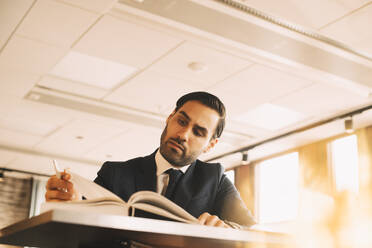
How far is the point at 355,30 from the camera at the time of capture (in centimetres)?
358

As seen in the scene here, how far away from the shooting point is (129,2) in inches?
134

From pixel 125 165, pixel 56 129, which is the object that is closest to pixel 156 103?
pixel 56 129

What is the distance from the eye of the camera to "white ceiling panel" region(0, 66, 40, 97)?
15.5ft

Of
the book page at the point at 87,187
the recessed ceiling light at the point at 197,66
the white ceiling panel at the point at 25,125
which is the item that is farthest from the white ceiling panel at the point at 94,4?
the white ceiling panel at the point at 25,125

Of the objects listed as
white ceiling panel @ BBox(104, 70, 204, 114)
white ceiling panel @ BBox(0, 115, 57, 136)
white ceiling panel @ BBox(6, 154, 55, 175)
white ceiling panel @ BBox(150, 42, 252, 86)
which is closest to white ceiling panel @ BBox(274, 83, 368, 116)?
white ceiling panel @ BBox(150, 42, 252, 86)

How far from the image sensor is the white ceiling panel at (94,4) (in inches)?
133

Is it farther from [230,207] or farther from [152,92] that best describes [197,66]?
[230,207]

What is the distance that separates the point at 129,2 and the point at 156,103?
2.10m

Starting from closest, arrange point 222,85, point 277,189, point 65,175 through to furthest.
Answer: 1. point 65,175
2. point 222,85
3. point 277,189

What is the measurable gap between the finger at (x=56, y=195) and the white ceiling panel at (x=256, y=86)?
11.0 feet

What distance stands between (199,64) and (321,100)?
1.50 m

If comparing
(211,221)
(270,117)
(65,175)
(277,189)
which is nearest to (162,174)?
(65,175)

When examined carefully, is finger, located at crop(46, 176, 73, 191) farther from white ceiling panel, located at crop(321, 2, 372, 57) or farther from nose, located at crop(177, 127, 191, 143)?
white ceiling panel, located at crop(321, 2, 372, 57)

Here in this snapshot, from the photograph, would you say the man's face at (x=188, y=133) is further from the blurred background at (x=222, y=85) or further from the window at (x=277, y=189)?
the window at (x=277, y=189)
